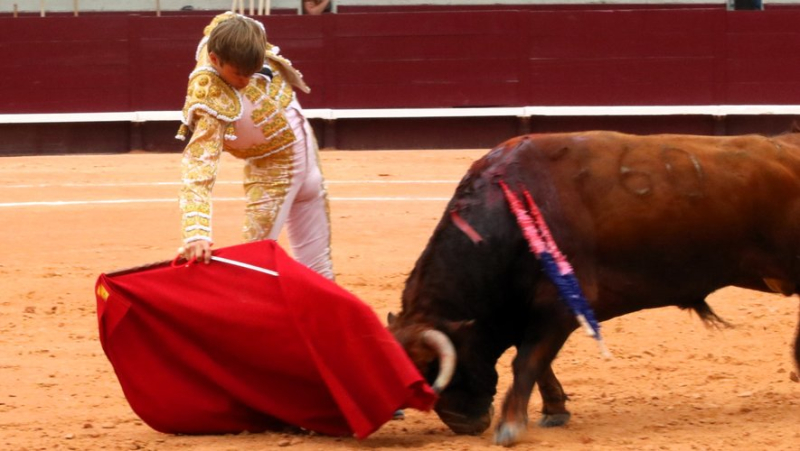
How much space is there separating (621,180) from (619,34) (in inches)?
322

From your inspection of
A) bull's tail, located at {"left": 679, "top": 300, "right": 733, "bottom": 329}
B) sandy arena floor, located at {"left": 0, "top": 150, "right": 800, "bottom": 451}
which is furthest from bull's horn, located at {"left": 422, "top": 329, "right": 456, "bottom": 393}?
bull's tail, located at {"left": 679, "top": 300, "right": 733, "bottom": 329}

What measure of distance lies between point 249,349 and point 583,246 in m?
0.89

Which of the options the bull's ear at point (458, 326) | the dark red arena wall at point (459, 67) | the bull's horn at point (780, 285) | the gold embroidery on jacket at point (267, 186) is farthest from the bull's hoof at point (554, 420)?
the dark red arena wall at point (459, 67)

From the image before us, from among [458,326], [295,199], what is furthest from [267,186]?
[458,326]

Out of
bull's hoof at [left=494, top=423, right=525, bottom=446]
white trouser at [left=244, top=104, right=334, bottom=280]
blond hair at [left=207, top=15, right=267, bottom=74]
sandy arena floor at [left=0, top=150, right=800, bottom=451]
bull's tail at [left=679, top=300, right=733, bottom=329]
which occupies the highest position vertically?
blond hair at [left=207, top=15, right=267, bottom=74]

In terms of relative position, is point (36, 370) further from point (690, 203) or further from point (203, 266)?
point (690, 203)

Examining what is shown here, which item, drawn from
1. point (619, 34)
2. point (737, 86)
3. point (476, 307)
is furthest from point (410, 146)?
point (476, 307)

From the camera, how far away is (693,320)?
16.4 ft

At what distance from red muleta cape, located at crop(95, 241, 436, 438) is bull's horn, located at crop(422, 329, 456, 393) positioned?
0.04m

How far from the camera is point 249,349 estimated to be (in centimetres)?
330

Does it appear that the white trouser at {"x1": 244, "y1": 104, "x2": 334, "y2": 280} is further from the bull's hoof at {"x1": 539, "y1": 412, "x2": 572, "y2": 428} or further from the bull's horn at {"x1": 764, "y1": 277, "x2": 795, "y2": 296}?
the bull's horn at {"x1": 764, "y1": 277, "x2": 795, "y2": 296}

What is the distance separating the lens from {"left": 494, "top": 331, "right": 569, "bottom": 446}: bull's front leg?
3.30 meters

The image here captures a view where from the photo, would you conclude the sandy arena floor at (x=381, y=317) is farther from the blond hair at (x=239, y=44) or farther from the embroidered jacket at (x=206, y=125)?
the blond hair at (x=239, y=44)

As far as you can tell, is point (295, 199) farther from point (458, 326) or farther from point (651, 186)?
point (651, 186)
